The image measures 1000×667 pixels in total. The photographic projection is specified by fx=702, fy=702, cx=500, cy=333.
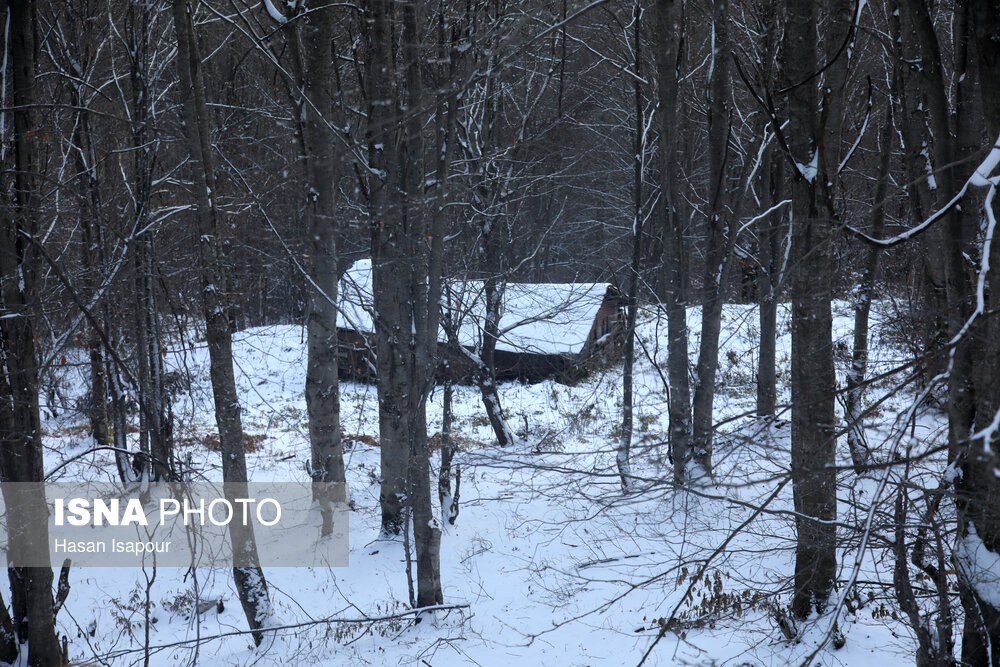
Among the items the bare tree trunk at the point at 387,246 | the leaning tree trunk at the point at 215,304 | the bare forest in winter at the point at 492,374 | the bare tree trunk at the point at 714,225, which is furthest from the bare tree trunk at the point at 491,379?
the leaning tree trunk at the point at 215,304

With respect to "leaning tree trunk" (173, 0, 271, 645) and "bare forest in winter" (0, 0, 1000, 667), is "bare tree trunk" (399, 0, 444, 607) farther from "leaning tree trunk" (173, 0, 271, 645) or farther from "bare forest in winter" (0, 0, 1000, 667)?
"leaning tree trunk" (173, 0, 271, 645)

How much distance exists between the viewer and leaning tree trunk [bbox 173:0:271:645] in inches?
261

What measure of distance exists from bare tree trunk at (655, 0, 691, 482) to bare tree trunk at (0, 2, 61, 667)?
639 cm

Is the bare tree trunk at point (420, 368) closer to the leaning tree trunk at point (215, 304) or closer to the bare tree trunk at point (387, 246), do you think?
the bare tree trunk at point (387, 246)

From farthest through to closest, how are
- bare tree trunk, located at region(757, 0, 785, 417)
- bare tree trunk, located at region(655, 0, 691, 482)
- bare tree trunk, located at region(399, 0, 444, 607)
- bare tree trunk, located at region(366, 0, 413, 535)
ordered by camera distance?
bare tree trunk, located at region(757, 0, 785, 417) < bare tree trunk, located at region(655, 0, 691, 482) < bare tree trunk, located at region(399, 0, 444, 607) < bare tree trunk, located at region(366, 0, 413, 535)

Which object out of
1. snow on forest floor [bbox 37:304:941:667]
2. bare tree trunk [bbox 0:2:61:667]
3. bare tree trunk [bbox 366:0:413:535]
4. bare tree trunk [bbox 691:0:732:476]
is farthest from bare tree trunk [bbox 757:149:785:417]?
bare tree trunk [bbox 0:2:61:667]

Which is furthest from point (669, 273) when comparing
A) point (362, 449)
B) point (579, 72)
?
point (362, 449)

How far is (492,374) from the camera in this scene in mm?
14180

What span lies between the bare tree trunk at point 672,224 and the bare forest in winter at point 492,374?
5 cm

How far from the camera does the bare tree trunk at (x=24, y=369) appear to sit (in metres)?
5.91

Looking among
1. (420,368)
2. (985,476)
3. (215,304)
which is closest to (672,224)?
(420,368)

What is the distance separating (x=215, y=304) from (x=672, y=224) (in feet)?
18.6

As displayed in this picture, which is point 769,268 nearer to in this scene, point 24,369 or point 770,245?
point 770,245

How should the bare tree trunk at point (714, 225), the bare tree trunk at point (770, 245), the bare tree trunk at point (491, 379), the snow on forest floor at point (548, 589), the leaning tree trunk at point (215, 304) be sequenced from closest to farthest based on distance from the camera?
the snow on forest floor at point (548, 589) < the leaning tree trunk at point (215, 304) < the bare tree trunk at point (714, 225) < the bare tree trunk at point (770, 245) < the bare tree trunk at point (491, 379)
